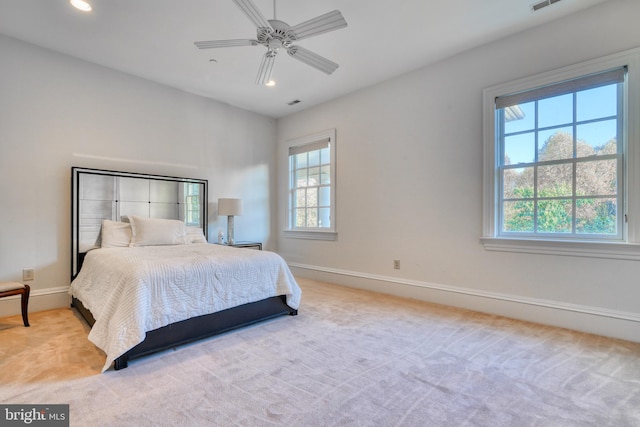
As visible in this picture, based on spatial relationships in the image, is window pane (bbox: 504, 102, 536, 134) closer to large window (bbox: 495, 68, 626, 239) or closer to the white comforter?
large window (bbox: 495, 68, 626, 239)

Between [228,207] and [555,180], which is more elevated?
[555,180]

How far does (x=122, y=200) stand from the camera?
3713mm

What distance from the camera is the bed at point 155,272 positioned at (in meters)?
2.12

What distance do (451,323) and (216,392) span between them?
7.06 feet

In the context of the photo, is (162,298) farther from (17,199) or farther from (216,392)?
(17,199)

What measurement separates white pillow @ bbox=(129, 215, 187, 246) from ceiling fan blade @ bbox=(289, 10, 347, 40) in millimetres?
2641

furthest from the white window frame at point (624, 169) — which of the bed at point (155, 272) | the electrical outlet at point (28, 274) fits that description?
the electrical outlet at point (28, 274)

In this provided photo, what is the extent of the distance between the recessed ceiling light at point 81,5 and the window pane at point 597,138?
442cm

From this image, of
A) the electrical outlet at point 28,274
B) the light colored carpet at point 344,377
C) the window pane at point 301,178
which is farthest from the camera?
the window pane at point 301,178

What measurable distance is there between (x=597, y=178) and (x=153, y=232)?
451 centimetres

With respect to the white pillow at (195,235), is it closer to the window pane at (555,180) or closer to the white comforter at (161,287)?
the white comforter at (161,287)

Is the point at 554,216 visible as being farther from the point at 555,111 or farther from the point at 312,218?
the point at 312,218

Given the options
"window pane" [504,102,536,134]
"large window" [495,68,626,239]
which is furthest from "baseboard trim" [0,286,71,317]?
"window pane" [504,102,536,134]

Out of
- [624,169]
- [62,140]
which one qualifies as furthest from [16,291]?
[624,169]
